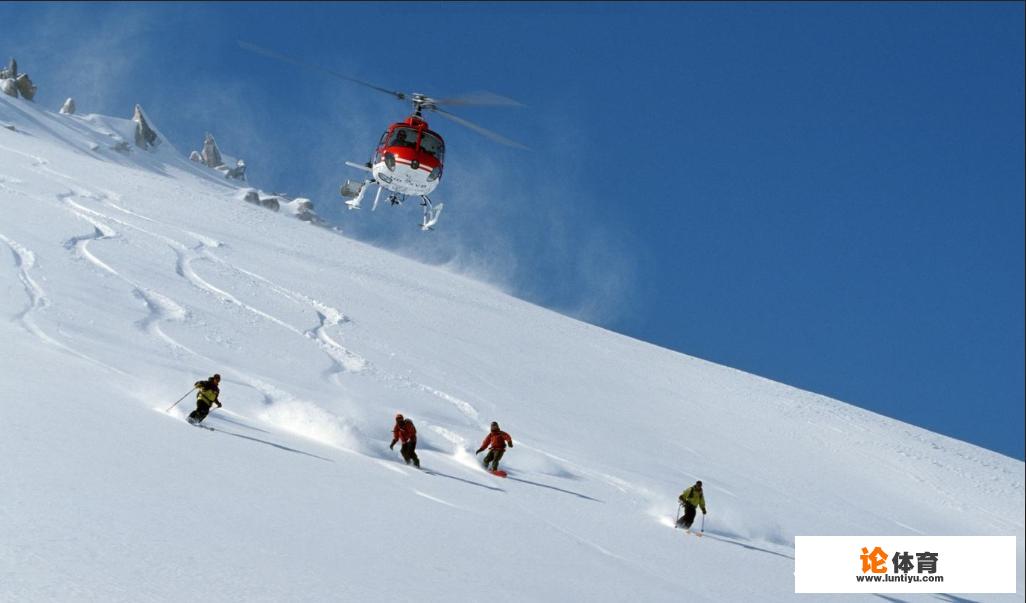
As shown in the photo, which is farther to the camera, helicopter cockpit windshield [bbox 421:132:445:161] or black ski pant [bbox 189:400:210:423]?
helicopter cockpit windshield [bbox 421:132:445:161]

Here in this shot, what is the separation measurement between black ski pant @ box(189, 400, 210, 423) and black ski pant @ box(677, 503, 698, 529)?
7.50 meters

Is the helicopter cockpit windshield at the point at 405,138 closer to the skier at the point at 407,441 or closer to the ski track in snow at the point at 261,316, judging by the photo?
the ski track in snow at the point at 261,316

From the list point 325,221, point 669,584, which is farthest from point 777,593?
point 325,221

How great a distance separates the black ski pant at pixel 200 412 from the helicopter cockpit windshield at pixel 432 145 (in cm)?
1364

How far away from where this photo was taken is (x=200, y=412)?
12.3m

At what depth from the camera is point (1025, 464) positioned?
1411 inches

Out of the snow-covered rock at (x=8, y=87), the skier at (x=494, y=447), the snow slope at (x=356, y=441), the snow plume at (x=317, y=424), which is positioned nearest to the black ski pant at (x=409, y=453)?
the snow slope at (x=356, y=441)

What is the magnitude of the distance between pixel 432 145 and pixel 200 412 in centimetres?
1411

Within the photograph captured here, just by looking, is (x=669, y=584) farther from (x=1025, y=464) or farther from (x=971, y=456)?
(x=1025, y=464)

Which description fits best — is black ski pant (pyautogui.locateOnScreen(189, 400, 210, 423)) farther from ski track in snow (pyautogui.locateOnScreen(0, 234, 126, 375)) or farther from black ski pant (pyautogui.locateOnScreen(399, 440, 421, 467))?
black ski pant (pyautogui.locateOnScreen(399, 440, 421, 467))

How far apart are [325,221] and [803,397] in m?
129

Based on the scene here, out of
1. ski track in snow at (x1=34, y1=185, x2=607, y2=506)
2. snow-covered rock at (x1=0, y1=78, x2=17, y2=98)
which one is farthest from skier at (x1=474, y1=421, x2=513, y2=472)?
snow-covered rock at (x1=0, y1=78, x2=17, y2=98)

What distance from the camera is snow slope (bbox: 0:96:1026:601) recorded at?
746 cm

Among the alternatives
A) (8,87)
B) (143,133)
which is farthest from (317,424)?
(143,133)
